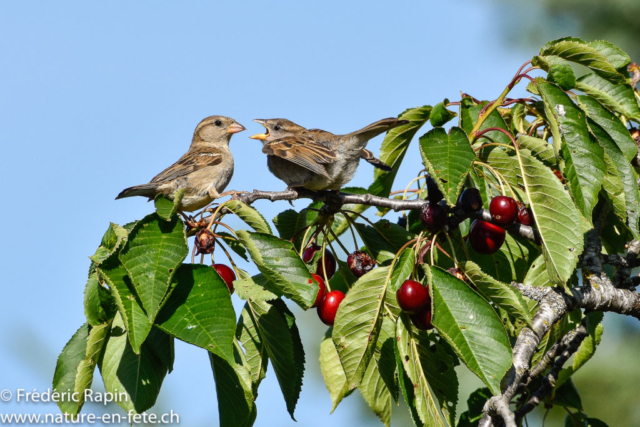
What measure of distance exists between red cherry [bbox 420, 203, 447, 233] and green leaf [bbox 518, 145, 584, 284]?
0.42m

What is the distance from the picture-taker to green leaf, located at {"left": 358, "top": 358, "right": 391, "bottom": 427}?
11.1ft

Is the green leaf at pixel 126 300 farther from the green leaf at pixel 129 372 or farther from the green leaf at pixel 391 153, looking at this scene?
the green leaf at pixel 391 153

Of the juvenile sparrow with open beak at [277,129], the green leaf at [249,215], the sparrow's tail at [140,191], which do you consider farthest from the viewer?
the juvenile sparrow with open beak at [277,129]

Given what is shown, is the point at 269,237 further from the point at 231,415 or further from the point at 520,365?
the point at 520,365

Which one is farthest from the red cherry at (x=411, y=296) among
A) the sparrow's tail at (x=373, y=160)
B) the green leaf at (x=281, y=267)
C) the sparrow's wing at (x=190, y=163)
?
the sparrow's wing at (x=190, y=163)

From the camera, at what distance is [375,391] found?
3.39 m

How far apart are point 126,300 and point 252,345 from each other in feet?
2.89

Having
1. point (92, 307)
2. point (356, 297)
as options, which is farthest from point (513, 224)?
point (92, 307)

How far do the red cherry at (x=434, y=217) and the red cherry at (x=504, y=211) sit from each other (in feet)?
0.80

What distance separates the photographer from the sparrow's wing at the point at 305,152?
4887 millimetres

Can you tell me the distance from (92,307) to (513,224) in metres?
2.10

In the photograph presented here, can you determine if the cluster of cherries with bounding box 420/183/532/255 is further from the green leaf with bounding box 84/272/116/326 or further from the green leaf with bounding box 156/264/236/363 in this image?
the green leaf with bounding box 84/272/116/326

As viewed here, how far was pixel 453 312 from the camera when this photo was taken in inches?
106

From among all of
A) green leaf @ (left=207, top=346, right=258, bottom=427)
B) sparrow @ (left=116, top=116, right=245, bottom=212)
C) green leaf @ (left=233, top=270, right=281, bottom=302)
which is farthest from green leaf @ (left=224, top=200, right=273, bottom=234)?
sparrow @ (left=116, top=116, right=245, bottom=212)
